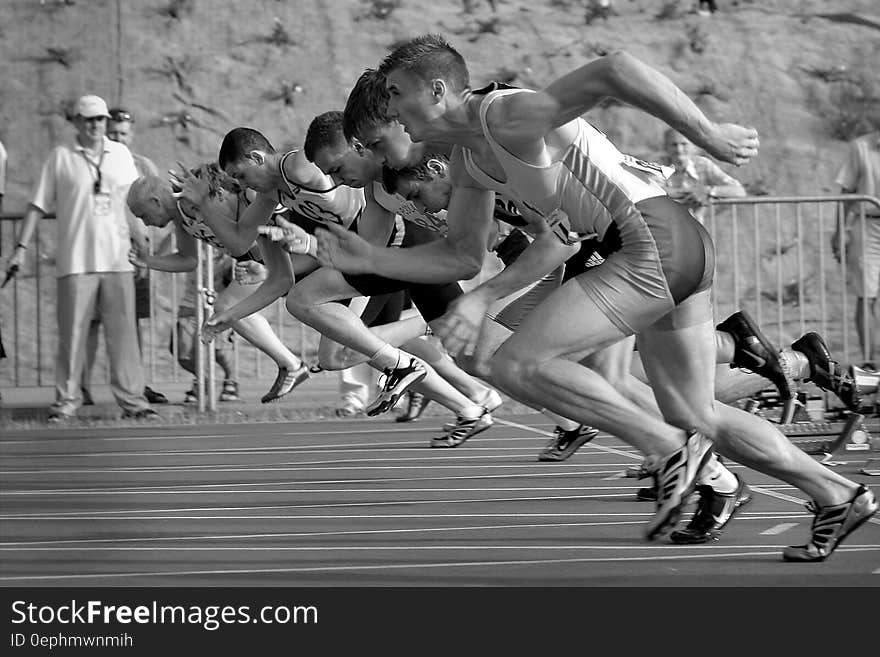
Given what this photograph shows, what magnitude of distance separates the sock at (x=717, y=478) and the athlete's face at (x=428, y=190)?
164 cm

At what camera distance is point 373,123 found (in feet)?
21.0

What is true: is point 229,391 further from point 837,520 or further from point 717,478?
point 837,520

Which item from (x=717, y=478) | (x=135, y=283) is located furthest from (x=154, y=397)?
(x=717, y=478)

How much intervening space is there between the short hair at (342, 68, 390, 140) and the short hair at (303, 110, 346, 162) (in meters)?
1.13

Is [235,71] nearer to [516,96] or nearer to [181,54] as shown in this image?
[181,54]

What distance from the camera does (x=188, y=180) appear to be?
959 cm

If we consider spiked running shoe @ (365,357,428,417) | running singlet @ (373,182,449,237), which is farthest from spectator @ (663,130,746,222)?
running singlet @ (373,182,449,237)

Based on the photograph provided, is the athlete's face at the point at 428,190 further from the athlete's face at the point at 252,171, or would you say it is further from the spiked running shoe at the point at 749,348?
the spiked running shoe at the point at 749,348

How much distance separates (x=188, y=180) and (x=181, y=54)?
39.3 feet

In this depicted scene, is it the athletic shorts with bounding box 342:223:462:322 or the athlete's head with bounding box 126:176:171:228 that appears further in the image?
the athlete's head with bounding box 126:176:171:228

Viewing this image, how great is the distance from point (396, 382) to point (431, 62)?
3.87m

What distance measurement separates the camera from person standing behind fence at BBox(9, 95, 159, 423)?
38.3ft

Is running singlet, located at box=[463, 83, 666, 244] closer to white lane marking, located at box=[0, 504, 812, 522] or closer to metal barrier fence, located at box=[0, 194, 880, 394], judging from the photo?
white lane marking, located at box=[0, 504, 812, 522]
